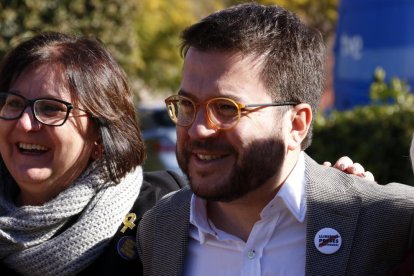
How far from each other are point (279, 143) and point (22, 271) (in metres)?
1.29

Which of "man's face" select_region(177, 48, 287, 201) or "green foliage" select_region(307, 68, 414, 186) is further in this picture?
"green foliage" select_region(307, 68, 414, 186)

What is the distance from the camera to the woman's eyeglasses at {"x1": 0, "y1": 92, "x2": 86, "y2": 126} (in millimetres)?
3541

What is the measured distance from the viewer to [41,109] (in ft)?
11.6

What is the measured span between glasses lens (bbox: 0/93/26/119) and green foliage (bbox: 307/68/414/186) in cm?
341

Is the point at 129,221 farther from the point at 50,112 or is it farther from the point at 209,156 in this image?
the point at 209,156

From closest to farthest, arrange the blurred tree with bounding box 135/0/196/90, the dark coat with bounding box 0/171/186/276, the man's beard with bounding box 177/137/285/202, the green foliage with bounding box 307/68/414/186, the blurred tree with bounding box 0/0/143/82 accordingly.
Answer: the man's beard with bounding box 177/137/285/202
the dark coat with bounding box 0/171/186/276
the green foliage with bounding box 307/68/414/186
the blurred tree with bounding box 0/0/143/82
the blurred tree with bounding box 135/0/196/90

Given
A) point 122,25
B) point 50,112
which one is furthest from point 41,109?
point 122,25

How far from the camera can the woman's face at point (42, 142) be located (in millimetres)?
3547

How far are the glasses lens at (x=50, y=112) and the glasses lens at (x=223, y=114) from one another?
922mm

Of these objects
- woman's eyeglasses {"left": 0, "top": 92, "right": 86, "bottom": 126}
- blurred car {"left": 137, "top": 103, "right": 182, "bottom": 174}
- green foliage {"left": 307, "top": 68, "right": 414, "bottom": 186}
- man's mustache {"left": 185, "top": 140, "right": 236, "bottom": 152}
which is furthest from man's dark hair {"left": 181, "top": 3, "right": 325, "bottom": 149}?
blurred car {"left": 137, "top": 103, "right": 182, "bottom": 174}

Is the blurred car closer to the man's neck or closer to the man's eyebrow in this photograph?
the man's neck

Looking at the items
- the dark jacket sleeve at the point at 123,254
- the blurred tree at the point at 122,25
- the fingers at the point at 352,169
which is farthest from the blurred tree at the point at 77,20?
the fingers at the point at 352,169

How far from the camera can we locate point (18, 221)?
3.60 meters

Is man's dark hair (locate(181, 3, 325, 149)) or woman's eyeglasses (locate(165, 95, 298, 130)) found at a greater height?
man's dark hair (locate(181, 3, 325, 149))
